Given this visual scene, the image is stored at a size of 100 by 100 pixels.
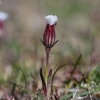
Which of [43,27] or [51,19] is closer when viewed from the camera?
→ [51,19]

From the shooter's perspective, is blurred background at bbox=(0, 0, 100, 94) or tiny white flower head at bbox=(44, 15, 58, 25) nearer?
tiny white flower head at bbox=(44, 15, 58, 25)

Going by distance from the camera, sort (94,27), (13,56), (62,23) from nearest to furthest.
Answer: (13,56)
(94,27)
(62,23)

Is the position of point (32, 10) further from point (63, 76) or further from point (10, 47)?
point (63, 76)

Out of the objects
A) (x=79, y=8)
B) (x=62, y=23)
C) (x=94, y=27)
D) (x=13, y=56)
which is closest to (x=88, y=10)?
(x=79, y=8)

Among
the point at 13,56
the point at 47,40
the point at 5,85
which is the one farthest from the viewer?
the point at 13,56

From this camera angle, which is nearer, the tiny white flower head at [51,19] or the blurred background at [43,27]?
the tiny white flower head at [51,19]

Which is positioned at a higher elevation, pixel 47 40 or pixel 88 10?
pixel 88 10

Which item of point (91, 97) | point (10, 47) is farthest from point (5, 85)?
point (10, 47)

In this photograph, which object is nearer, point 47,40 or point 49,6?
point 47,40

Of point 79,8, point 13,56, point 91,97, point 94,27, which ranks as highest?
point 79,8

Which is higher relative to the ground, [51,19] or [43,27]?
[43,27]
